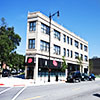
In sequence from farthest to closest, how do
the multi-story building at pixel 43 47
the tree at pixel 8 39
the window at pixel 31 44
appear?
the tree at pixel 8 39 → the window at pixel 31 44 → the multi-story building at pixel 43 47

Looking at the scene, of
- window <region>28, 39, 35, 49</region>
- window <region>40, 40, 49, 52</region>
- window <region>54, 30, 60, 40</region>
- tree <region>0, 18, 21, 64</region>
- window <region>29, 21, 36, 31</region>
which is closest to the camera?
window <region>28, 39, 35, 49</region>

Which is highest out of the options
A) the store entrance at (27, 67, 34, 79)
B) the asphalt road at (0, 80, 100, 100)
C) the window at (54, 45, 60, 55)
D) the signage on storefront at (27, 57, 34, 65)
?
the window at (54, 45, 60, 55)

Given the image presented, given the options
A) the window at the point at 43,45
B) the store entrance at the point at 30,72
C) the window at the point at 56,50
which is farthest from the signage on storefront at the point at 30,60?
the window at the point at 56,50

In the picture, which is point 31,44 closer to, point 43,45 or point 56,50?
point 43,45

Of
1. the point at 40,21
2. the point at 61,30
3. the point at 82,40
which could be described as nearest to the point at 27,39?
the point at 40,21

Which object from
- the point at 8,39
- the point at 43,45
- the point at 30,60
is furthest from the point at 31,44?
the point at 8,39

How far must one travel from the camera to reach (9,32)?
55.1 meters

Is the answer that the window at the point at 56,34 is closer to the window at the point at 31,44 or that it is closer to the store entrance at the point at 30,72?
the window at the point at 31,44

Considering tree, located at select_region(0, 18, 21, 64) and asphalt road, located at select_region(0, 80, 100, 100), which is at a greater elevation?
tree, located at select_region(0, 18, 21, 64)

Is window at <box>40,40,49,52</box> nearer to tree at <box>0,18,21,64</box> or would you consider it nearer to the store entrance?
the store entrance

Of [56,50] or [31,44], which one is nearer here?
[31,44]

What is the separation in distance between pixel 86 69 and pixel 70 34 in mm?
17922

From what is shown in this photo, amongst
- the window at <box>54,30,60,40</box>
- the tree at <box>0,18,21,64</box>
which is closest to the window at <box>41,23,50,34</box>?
the window at <box>54,30,60,40</box>

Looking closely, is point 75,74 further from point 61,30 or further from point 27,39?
point 61,30
